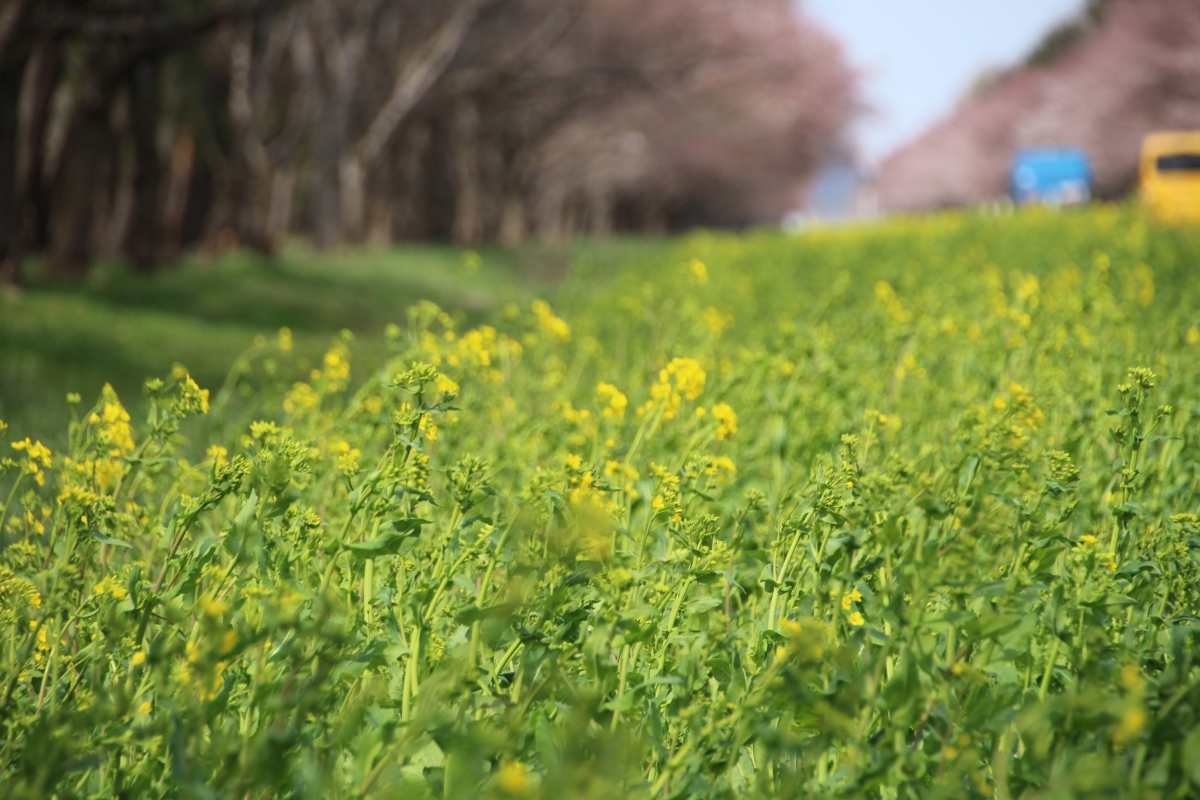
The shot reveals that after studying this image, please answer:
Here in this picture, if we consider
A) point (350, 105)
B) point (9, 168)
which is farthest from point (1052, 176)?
point (9, 168)

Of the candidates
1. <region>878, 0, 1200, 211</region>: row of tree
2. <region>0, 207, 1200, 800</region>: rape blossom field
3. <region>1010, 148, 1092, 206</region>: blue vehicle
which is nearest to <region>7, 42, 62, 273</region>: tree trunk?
<region>0, 207, 1200, 800</region>: rape blossom field

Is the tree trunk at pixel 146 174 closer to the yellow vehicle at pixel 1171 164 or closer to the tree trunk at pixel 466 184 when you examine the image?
the tree trunk at pixel 466 184

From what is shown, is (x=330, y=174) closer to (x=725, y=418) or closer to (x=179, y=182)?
(x=179, y=182)

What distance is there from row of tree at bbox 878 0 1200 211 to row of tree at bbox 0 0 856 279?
1142 cm

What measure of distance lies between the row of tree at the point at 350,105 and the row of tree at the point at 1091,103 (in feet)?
37.5

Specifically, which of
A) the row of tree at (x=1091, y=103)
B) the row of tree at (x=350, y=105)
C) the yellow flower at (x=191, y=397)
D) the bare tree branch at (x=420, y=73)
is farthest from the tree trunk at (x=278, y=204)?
the row of tree at (x=1091, y=103)

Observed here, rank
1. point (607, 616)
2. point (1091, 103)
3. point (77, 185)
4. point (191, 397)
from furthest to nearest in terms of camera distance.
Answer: point (1091, 103) → point (77, 185) → point (191, 397) → point (607, 616)

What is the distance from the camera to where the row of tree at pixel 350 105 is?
11.5 m

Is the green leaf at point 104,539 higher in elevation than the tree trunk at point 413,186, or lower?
lower

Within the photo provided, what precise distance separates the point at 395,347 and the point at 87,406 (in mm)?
3752

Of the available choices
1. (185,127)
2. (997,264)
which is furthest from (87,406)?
(185,127)

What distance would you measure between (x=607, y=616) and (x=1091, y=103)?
156 feet

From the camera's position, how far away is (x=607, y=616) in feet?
6.38

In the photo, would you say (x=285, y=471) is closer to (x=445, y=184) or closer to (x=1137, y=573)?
(x=1137, y=573)
